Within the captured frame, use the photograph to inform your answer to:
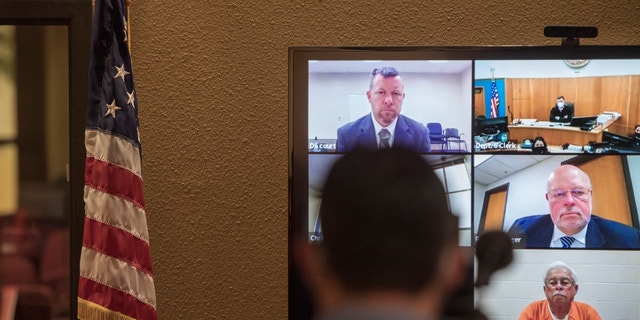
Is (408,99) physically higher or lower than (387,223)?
higher

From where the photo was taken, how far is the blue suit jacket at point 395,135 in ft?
5.24

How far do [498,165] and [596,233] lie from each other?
0.98 feet

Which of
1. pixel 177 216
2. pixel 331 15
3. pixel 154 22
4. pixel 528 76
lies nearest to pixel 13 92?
pixel 154 22

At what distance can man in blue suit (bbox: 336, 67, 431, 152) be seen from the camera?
5.25ft

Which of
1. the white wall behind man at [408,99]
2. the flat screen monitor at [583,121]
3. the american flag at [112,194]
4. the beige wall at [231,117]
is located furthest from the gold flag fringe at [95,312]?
the flat screen monitor at [583,121]

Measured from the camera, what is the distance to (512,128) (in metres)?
1.58

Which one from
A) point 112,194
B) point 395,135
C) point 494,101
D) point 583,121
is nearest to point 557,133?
point 583,121

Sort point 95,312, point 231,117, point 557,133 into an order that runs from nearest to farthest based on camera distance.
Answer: point 557,133 → point 95,312 → point 231,117

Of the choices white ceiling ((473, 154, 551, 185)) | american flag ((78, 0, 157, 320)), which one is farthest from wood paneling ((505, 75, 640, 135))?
american flag ((78, 0, 157, 320))

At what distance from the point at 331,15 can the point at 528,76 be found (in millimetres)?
681

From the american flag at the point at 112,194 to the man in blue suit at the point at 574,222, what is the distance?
3.50 feet

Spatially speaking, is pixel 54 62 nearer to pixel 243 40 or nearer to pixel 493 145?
pixel 243 40

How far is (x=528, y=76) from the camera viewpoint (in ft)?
5.21

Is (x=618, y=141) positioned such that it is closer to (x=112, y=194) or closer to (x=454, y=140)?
(x=454, y=140)
